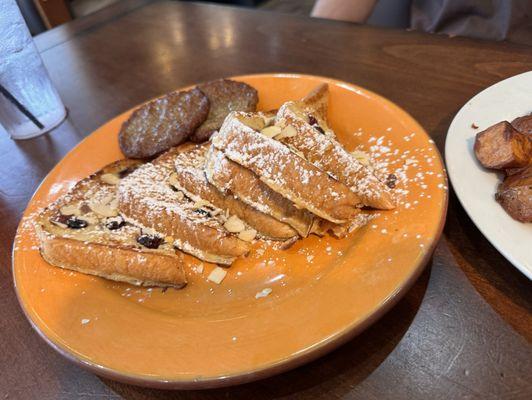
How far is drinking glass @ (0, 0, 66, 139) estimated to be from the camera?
184 cm

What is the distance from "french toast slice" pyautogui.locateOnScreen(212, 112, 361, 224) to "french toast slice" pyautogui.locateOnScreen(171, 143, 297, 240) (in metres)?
0.11

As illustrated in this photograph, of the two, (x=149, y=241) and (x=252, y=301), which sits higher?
(x=149, y=241)

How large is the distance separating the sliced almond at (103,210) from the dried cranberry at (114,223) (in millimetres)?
28

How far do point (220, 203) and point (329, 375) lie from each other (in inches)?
24.4

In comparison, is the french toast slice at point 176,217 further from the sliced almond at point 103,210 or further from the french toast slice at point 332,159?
the french toast slice at point 332,159

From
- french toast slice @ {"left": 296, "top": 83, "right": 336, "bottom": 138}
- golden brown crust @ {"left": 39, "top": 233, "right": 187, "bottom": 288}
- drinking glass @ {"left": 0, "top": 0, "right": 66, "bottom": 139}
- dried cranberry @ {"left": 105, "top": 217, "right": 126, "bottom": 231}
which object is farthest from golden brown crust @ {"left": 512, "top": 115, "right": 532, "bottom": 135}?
drinking glass @ {"left": 0, "top": 0, "right": 66, "bottom": 139}

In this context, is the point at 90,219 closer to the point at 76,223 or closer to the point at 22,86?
the point at 76,223

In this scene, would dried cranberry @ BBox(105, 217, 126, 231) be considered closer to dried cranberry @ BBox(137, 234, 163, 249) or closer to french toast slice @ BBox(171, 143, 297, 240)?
dried cranberry @ BBox(137, 234, 163, 249)

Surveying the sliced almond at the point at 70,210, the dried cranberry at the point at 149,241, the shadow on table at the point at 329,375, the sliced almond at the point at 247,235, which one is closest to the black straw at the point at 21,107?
the sliced almond at the point at 70,210

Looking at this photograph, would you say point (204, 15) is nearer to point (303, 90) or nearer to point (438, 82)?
point (303, 90)

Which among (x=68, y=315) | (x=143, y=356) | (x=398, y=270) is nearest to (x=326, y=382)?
(x=398, y=270)

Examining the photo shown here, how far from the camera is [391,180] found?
122 cm

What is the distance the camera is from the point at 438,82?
5.90ft

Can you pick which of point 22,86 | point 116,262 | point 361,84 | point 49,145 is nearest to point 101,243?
point 116,262
